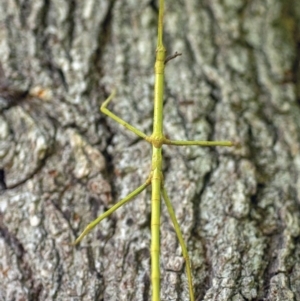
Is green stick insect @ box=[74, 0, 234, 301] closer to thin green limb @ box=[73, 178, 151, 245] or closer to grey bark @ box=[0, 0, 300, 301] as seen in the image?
thin green limb @ box=[73, 178, 151, 245]

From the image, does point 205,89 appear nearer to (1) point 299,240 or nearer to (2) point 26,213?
(1) point 299,240

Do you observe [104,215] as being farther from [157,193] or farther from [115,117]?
[115,117]

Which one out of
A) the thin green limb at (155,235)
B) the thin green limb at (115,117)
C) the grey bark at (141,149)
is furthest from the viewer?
the thin green limb at (115,117)

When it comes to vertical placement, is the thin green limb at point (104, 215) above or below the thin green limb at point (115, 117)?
below

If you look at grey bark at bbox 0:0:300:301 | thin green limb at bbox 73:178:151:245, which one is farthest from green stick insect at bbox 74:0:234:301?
grey bark at bbox 0:0:300:301

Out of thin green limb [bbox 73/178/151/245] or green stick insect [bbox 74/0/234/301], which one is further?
thin green limb [bbox 73/178/151/245]

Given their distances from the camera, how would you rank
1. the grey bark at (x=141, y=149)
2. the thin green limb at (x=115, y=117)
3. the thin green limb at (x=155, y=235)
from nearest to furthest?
the thin green limb at (x=155, y=235) → the grey bark at (x=141, y=149) → the thin green limb at (x=115, y=117)

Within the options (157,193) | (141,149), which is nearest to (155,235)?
(157,193)

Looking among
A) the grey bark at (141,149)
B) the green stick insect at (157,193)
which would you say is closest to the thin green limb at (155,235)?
the green stick insect at (157,193)

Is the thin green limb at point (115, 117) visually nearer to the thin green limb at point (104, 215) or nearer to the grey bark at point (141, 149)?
the grey bark at point (141, 149)
